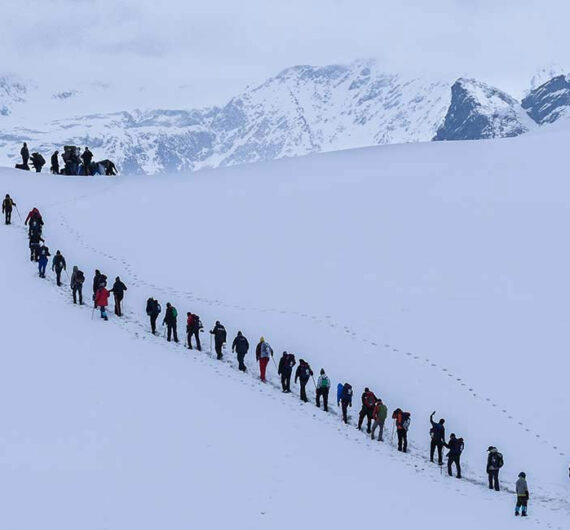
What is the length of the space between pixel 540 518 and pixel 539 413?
7226mm

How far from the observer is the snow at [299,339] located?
Answer: 64.1 ft

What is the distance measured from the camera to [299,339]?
3328 cm

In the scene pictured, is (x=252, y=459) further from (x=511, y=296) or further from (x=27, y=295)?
(x=511, y=296)

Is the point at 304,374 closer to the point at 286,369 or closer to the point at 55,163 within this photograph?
the point at 286,369

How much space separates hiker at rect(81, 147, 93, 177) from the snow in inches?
92.8

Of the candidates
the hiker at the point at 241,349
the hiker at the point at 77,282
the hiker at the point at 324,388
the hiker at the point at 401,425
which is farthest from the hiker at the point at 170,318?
the hiker at the point at 401,425

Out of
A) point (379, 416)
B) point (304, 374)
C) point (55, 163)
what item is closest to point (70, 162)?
point (55, 163)

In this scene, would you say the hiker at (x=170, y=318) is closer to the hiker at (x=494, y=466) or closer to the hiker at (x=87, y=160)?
the hiker at (x=494, y=466)

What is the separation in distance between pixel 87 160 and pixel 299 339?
32360mm

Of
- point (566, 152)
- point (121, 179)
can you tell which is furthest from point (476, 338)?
point (121, 179)

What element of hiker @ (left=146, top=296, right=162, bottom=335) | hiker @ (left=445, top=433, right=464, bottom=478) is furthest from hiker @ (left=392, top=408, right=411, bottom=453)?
hiker @ (left=146, top=296, right=162, bottom=335)

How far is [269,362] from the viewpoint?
31.0 metres

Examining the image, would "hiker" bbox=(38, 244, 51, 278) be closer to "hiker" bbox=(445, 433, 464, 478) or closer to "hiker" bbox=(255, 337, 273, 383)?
"hiker" bbox=(255, 337, 273, 383)

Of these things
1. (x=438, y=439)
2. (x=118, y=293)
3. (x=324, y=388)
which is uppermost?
(x=118, y=293)
